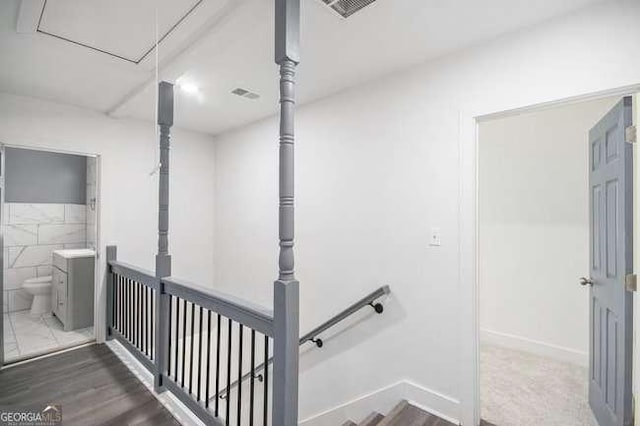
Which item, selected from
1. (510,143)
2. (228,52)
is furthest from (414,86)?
(510,143)

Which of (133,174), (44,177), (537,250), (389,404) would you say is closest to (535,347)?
(537,250)

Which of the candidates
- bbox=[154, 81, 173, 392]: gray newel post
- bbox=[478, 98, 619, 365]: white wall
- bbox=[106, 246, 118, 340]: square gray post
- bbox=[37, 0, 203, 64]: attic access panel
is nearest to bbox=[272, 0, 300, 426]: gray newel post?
bbox=[37, 0, 203, 64]: attic access panel

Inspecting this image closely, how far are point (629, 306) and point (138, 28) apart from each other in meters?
3.19

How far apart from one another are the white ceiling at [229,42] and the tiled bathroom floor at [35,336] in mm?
2362

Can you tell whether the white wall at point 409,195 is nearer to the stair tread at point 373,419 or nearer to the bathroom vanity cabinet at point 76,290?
the stair tread at point 373,419

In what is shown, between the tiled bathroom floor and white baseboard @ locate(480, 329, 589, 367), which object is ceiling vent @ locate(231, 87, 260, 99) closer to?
the tiled bathroom floor

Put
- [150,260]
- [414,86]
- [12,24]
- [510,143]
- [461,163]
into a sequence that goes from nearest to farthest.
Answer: [12,24] → [461,163] → [414,86] → [510,143] → [150,260]

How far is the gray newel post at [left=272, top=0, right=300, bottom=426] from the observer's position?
142 centimetres

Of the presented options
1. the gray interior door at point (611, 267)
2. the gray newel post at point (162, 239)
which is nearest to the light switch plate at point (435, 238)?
the gray interior door at point (611, 267)

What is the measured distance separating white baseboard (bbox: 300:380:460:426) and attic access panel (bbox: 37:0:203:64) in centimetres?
271

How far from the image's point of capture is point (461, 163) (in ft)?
6.57

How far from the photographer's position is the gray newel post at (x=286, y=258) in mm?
1419

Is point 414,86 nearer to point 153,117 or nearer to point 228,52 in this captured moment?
point 228,52

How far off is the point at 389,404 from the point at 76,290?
347 centimetres
